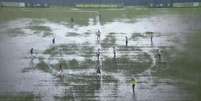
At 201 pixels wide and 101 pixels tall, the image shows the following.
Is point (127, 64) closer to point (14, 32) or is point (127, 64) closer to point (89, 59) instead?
point (89, 59)

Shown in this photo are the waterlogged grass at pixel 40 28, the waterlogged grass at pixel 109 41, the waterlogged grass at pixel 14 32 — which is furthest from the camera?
the waterlogged grass at pixel 40 28

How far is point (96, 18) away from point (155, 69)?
19.2 ft

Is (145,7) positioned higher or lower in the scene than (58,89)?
higher

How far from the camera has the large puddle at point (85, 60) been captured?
12852 mm

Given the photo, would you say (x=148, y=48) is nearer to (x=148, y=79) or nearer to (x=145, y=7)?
(x=148, y=79)

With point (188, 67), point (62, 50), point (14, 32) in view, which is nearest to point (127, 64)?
point (188, 67)

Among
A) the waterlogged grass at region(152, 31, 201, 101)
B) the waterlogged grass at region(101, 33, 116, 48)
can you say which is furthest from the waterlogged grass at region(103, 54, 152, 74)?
the waterlogged grass at region(101, 33, 116, 48)

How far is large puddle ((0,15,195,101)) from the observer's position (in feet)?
42.2

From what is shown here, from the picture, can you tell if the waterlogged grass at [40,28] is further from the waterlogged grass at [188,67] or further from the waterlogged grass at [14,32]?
the waterlogged grass at [188,67]

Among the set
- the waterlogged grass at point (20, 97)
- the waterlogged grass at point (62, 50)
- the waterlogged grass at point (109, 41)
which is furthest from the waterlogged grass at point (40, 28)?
the waterlogged grass at point (20, 97)

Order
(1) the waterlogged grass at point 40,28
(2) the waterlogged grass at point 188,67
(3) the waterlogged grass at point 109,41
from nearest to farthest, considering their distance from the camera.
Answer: (2) the waterlogged grass at point 188,67
(3) the waterlogged grass at point 109,41
(1) the waterlogged grass at point 40,28

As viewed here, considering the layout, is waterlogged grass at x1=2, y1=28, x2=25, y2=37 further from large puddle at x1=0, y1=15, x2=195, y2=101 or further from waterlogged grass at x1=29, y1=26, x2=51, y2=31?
waterlogged grass at x1=29, y1=26, x2=51, y2=31

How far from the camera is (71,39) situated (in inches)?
667

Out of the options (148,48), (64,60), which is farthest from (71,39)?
(148,48)
